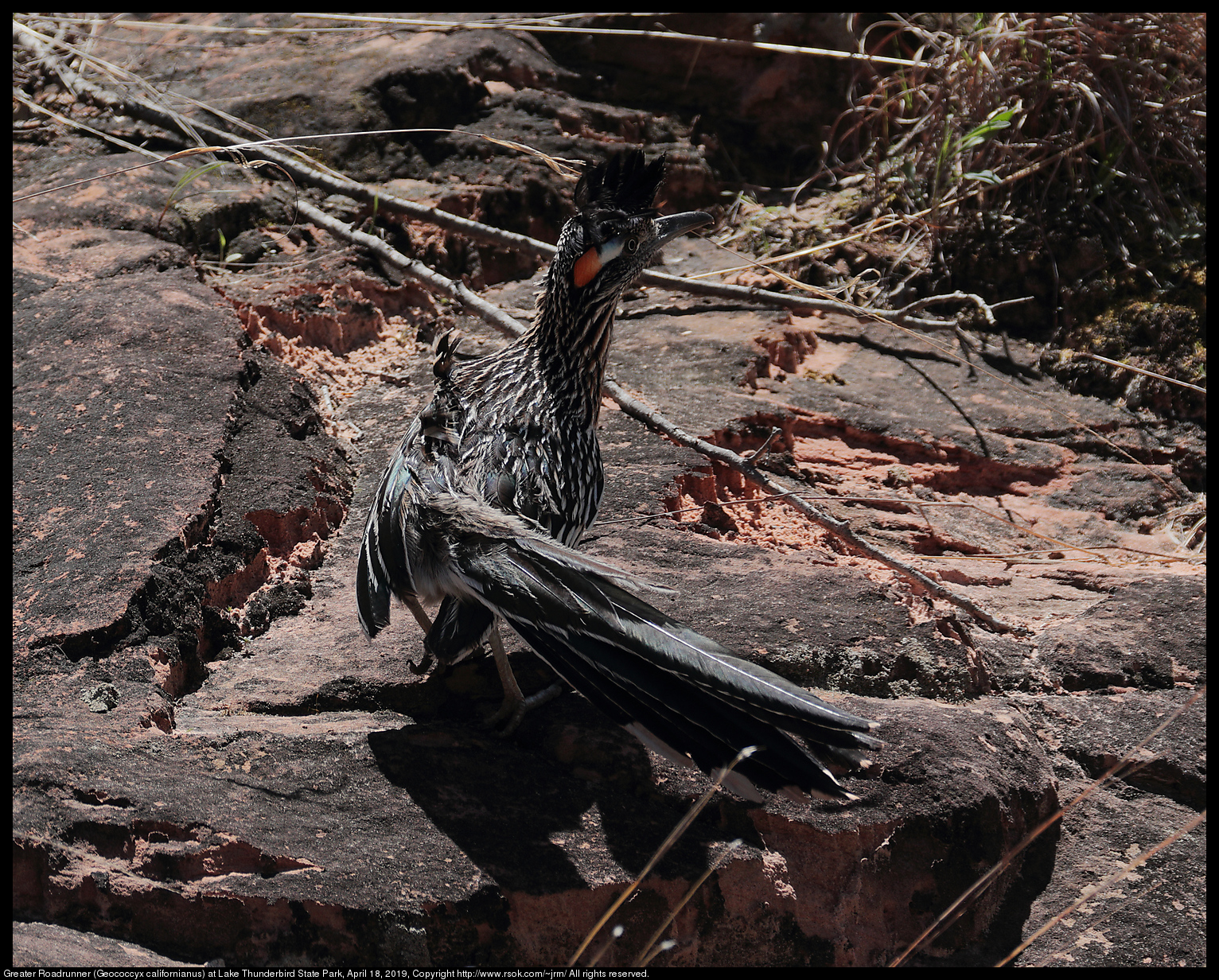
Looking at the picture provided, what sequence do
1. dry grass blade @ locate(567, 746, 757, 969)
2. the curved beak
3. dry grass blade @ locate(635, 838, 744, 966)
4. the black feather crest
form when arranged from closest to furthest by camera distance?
dry grass blade @ locate(567, 746, 757, 969)
dry grass blade @ locate(635, 838, 744, 966)
the black feather crest
the curved beak

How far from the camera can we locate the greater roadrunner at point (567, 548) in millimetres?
2002

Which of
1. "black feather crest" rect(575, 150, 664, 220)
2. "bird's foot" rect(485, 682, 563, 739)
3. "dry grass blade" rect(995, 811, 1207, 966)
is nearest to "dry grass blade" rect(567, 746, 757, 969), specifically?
"bird's foot" rect(485, 682, 563, 739)

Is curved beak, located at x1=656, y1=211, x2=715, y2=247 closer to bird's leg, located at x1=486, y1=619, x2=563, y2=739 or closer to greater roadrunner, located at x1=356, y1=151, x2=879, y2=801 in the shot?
greater roadrunner, located at x1=356, y1=151, x2=879, y2=801

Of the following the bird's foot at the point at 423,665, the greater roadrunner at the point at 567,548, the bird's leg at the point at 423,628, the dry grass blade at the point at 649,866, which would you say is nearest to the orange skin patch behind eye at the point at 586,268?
the greater roadrunner at the point at 567,548

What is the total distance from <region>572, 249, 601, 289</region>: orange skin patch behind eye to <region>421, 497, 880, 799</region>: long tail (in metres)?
1.35

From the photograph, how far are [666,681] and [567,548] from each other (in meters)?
0.47

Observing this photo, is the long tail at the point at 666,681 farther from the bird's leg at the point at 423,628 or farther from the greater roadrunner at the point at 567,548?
the bird's leg at the point at 423,628

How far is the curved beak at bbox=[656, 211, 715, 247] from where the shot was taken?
137 inches

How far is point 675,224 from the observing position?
349 centimetres

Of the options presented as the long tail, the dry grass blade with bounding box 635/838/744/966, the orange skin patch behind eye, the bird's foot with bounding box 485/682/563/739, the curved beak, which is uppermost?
the curved beak

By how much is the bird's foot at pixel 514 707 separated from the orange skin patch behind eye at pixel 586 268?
143cm

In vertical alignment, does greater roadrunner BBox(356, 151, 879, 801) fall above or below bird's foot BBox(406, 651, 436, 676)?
above
